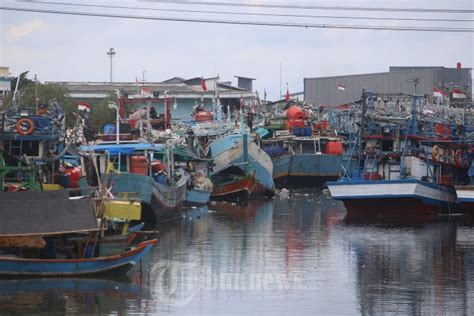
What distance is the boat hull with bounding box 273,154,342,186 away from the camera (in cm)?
5247

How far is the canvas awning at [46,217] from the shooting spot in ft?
64.3

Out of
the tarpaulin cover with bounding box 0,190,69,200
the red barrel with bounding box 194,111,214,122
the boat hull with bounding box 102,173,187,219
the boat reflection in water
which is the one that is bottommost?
the boat reflection in water

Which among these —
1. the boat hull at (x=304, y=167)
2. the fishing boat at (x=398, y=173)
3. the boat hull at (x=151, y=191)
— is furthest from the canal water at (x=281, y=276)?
the boat hull at (x=304, y=167)

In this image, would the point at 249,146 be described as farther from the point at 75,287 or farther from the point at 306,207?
the point at 75,287

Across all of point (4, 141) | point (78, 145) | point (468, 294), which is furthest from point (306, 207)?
point (468, 294)

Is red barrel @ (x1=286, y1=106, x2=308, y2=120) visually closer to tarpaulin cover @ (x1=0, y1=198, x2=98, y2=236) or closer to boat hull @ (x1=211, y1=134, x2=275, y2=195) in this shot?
boat hull @ (x1=211, y1=134, x2=275, y2=195)

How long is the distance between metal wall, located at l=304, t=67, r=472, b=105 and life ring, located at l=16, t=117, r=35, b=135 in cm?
3640

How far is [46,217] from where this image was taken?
779 inches

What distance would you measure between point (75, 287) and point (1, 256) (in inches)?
63.0

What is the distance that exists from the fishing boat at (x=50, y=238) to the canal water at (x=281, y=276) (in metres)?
0.28

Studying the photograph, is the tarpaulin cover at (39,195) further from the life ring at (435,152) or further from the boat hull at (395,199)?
the life ring at (435,152)

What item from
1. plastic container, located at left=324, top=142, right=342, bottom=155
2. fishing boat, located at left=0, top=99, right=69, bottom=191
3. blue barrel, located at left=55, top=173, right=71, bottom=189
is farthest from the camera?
plastic container, located at left=324, top=142, right=342, bottom=155

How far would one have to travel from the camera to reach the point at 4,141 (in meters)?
27.7

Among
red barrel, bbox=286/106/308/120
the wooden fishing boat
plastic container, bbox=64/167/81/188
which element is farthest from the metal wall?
plastic container, bbox=64/167/81/188
